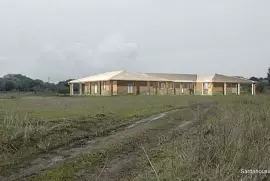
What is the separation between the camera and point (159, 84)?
59188 millimetres

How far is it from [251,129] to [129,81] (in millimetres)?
47673

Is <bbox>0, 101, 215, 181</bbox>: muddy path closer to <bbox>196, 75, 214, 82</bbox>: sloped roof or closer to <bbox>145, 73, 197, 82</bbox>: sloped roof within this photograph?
<bbox>145, 73, 197, 82</bbox>: sloped roof

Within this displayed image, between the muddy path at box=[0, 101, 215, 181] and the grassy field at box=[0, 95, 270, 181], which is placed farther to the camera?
the muddy path at box=[0, 101, 215, 181]

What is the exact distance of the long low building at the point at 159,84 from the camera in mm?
54812

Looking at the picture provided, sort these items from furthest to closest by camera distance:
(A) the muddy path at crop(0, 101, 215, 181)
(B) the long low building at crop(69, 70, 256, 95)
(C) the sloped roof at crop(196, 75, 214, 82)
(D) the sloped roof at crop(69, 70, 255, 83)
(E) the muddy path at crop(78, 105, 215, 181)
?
(C) the sloped roof at crop(196, 75, 214, 82) → (D) the sloped roof at crop(69, 70, 255, 83) → (B) the long low building at crop(69, 70, 256, 95) → (A) the muddy path at crop(0, 101, 215, 181) → (E) the muddy path at crop(78, 105, 215, 181)

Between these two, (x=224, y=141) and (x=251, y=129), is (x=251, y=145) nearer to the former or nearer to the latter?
(x=224, y=141)

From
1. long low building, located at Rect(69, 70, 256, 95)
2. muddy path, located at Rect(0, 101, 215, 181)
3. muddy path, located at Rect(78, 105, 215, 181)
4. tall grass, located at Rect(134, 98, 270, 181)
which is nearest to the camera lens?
tall grass, located at Rect(134, 98, 270, 181)

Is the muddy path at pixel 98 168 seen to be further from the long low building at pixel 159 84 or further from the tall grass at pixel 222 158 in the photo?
the long low building at pixel 159 84

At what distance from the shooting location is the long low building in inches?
2158

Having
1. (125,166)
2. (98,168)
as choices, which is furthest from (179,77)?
(98,168)

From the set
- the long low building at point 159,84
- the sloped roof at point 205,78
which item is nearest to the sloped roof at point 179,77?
the long low building at point 159,84

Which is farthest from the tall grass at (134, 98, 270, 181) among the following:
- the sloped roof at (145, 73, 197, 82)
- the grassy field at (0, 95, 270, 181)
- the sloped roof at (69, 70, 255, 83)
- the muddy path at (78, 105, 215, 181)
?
the sloped roof at (145, 73, 197, 82)

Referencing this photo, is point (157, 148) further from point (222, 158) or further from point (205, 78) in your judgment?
point (205, 78)

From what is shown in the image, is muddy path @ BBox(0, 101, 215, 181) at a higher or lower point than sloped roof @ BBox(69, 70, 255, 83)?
lower
